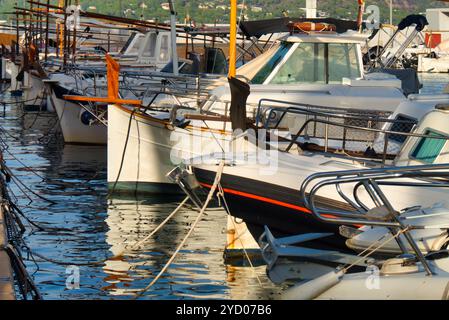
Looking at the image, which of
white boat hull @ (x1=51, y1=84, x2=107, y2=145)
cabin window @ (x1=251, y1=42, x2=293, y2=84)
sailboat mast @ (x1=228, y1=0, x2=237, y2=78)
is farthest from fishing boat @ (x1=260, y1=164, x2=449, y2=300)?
white boat hull @ (x1=51, y1=84, x2=107, y2=145)

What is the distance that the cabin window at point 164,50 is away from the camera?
98.5ft

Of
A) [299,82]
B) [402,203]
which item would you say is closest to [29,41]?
[299,82]

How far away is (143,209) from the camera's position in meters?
17.0

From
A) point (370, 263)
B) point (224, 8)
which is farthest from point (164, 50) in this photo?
point (224, 8)

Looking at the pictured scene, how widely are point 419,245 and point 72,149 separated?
16.3 meters

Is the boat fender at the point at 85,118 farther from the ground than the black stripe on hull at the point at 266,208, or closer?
closer

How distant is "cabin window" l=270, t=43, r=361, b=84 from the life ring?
313mm

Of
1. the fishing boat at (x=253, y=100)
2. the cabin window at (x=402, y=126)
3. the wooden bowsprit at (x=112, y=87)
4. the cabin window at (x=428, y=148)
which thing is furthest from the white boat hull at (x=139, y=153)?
the cabin window at (x=428, y=148)

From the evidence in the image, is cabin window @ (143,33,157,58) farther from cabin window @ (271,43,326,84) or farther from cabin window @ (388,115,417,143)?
cabin window @ (388,115,417,143)

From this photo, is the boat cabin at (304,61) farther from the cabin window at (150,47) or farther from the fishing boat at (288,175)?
the cabin window at (150,47)

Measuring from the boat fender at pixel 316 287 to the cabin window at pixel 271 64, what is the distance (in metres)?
10.7

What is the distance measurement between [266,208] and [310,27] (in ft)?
26.6

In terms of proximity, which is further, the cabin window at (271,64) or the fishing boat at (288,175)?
the cabin window at (271,64)
